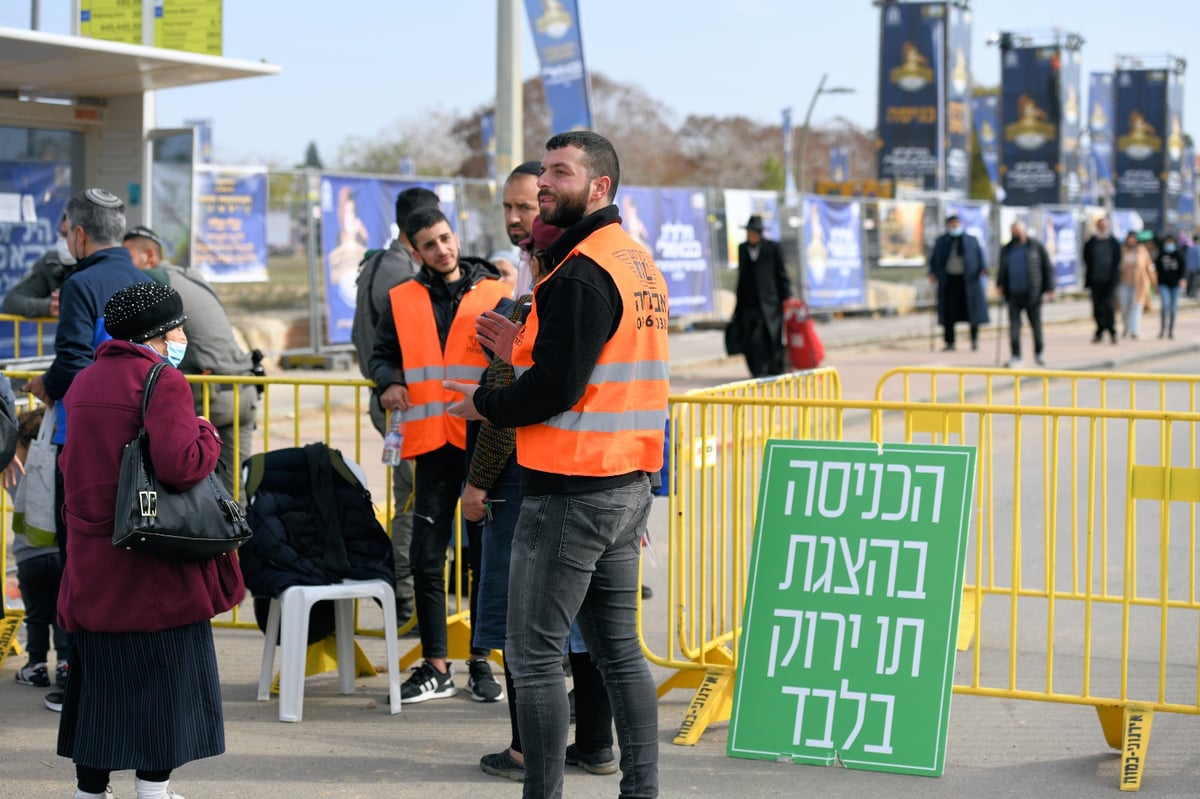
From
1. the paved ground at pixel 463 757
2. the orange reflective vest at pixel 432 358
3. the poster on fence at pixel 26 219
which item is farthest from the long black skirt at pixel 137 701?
the poster on fence at pixel 26 219

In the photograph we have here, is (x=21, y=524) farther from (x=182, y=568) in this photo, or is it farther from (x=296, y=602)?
(x=182, y=568)

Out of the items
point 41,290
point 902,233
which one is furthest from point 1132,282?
point 41,290

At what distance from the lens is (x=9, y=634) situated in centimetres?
628

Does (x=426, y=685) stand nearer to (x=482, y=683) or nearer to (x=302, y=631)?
(x=482, y=683)

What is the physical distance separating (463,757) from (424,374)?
58.9 inches

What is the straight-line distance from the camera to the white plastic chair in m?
5.50

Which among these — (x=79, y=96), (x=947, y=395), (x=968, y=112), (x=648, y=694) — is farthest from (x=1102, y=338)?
(x=648, y=694)

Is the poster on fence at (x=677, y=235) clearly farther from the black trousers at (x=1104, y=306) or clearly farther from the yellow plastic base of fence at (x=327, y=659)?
the yellow plastic base of fence at (x=327, y=659)

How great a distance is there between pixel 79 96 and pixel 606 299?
7.47 m

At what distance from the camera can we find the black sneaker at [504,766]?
192 inches

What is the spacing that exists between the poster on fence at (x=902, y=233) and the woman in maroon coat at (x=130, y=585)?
25245 millimetres

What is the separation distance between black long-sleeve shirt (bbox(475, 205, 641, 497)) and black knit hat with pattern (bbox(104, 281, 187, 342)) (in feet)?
3.57

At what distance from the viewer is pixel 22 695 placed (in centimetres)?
587

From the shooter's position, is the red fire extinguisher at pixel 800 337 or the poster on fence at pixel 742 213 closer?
the red fire extinguisher at pixel 800 337
